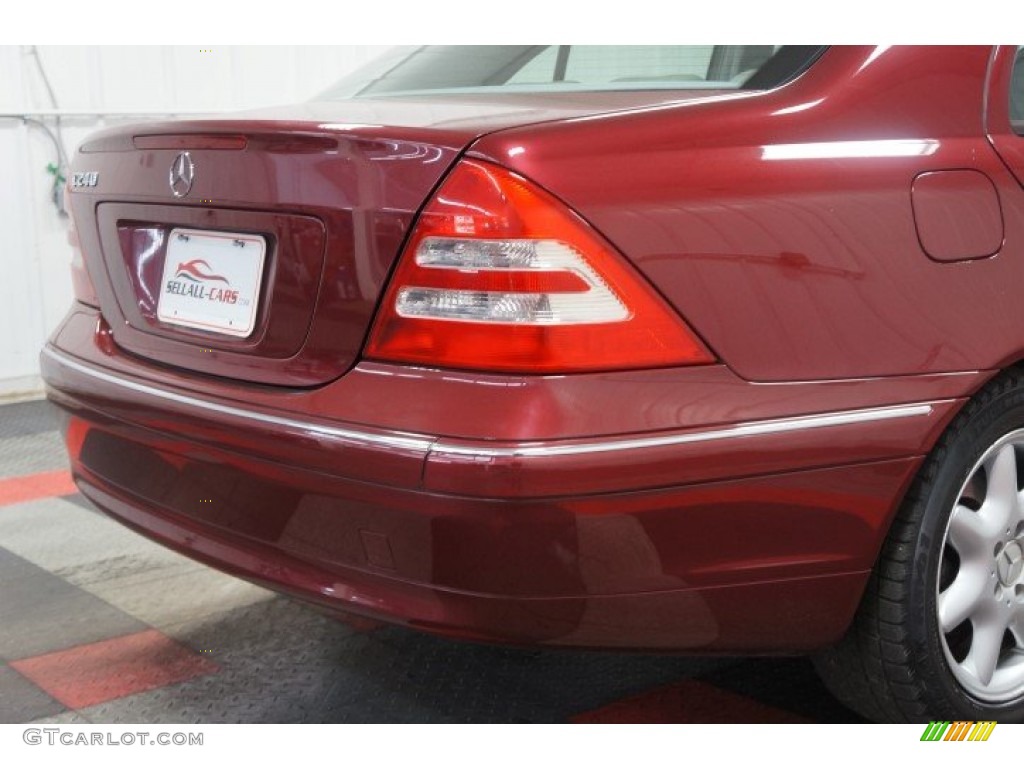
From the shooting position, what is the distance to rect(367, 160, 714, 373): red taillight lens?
5.32 feet

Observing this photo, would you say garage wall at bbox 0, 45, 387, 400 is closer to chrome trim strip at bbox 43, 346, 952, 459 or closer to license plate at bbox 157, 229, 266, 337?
license plate at bbox 157, 229, 266, 337

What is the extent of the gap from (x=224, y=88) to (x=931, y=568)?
489 centimetres

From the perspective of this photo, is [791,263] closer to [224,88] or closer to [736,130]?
[736,130]

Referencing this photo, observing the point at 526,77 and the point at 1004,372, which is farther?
the point at 526,77

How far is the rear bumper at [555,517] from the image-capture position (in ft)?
5.25

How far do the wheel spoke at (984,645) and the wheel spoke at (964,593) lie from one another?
0.20ft

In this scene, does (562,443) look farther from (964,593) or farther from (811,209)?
(964,593)

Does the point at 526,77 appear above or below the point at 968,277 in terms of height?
above

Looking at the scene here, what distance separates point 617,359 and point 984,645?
3.22 ft

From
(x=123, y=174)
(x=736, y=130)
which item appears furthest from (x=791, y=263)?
(x=123, y=174)

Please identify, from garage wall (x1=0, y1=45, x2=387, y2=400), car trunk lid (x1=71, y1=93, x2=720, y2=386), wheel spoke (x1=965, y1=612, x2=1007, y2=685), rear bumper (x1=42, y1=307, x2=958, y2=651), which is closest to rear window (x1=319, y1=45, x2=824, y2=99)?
car trunk lid (x1=71, y1=93, x2=720, y2=386)

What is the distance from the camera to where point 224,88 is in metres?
6.04

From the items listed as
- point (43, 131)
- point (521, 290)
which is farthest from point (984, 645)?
point (43, 131)
